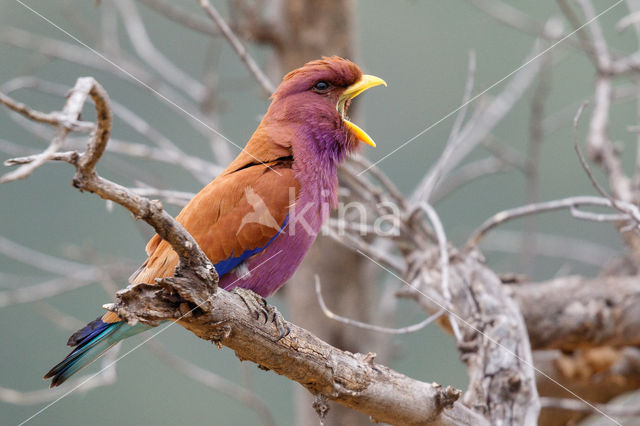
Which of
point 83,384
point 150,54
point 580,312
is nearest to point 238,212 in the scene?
point 83,384

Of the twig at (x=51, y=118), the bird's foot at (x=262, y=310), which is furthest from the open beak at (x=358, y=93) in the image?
the twig at (x=51, y=118)

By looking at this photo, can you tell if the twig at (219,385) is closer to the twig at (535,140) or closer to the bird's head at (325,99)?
the bird's head at (325,99)

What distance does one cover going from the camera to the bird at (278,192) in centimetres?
176

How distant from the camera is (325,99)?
2020 millimetres

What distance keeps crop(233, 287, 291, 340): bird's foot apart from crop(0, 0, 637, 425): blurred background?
0.35 m

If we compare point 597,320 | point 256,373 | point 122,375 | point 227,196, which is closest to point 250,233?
point 227,196

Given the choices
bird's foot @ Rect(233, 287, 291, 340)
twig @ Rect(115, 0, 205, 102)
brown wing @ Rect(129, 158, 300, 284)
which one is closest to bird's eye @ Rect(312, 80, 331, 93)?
brown wing @ Rect(129, 158, 300, 284)

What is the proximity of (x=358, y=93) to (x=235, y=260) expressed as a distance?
0.63 m

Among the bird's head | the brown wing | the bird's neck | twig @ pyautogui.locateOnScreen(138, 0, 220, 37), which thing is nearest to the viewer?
the brown wing

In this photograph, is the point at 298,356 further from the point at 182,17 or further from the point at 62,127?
the point at 182,17

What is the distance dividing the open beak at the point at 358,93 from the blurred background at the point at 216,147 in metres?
0.06

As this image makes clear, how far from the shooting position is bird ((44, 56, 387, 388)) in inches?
69.5

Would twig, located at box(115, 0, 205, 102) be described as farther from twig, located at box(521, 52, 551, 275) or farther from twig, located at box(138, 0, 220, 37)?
twig, located at box(521, 52, 551, 275)

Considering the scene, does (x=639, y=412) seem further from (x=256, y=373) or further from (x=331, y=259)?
(x=256, y=373)
